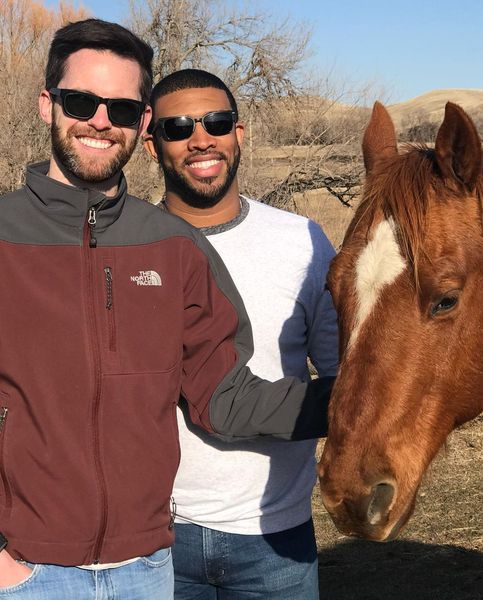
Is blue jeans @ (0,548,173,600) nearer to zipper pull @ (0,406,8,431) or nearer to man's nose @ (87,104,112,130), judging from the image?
zipper pull @ (0,406,8,431)

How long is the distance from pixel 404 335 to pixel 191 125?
1.13 meters

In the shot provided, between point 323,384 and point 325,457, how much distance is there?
332mm

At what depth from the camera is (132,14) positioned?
52.2ft

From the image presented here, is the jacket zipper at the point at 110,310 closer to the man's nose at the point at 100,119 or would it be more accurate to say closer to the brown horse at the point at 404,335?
the man's nose at the point at 100,119

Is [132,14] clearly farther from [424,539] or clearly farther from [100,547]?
[100,547]

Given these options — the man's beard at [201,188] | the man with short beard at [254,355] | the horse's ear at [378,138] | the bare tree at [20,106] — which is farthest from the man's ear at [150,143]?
the bare tree at [20,106]

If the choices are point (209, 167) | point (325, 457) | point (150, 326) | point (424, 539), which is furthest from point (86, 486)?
point (424, 539)

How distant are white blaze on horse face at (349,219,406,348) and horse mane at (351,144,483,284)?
0.10ft

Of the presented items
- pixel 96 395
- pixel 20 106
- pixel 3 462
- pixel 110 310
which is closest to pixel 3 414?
pixel 3 462

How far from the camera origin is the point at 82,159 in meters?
2.22

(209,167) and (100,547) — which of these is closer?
(100,547)

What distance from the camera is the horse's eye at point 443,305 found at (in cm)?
219

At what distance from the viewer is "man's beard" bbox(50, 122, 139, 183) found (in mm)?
2221

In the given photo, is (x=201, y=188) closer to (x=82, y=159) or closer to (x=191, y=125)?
(x=191, y=125)
